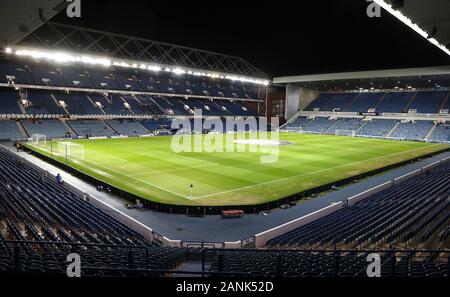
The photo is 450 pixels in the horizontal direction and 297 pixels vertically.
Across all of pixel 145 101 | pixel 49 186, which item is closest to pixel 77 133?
pixel 145 101

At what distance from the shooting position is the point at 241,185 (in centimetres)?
2380

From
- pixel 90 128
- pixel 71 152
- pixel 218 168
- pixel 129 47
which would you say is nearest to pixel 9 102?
pixel 90 128

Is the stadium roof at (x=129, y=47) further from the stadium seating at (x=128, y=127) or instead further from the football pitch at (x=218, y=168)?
the football pitch at (x=218, y=168)

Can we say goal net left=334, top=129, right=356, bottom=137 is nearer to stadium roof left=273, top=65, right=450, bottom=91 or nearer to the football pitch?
stadium roof left=273, top=65, right=450, bottom=91

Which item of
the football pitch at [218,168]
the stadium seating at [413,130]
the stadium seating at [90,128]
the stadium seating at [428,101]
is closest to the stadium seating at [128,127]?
the stadium seating at [90,128]

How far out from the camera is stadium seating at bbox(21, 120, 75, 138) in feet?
161

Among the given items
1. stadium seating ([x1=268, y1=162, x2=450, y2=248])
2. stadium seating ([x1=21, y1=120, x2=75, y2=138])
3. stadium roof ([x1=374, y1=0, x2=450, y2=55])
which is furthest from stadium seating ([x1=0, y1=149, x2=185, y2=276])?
stadium seating ([x1=21, y1=120, x2=75, y2=138])

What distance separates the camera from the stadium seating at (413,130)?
196ft

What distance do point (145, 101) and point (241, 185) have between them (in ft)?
163

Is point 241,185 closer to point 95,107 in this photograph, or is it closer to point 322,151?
point 322,151

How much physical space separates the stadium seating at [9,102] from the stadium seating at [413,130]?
213 ft

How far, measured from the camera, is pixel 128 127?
2339 inches

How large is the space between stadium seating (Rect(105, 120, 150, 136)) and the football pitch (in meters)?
13.2

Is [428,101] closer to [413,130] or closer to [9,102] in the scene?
[413,130]
